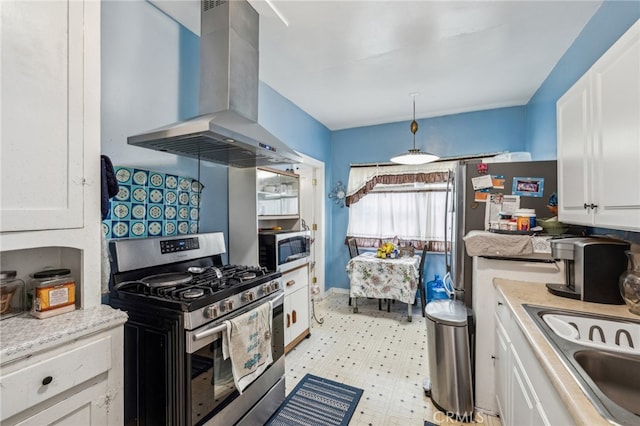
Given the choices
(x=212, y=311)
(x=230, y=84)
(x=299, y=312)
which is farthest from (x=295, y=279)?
(x=230, y=84)

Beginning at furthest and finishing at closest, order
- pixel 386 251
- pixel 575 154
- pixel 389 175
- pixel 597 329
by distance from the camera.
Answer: pixel 389 175, pixel 386 251, pixel 575 154, pixel 597 329

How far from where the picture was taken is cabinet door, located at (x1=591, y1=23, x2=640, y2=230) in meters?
1.03

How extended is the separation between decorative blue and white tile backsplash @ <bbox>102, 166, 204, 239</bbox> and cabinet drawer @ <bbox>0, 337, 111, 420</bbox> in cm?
71

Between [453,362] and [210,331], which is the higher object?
[210,331]

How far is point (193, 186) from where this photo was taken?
2092mm

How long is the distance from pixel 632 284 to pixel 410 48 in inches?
81.6

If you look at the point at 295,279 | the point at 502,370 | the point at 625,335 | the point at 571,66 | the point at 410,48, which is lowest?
the point at 502,370

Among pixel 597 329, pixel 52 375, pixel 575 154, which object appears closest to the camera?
pixel 52 375

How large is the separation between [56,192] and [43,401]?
0.72 meters

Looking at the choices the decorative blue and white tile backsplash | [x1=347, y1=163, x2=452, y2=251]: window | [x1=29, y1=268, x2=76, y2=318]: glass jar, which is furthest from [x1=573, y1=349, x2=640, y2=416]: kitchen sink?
[x1=347, y1=163, x2=452, y2=251]: window

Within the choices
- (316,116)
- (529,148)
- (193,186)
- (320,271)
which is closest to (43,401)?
(193,186)

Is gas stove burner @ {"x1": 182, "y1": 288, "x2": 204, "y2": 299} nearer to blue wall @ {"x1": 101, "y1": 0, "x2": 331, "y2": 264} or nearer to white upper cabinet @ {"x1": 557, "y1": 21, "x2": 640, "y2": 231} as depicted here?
blue wall @ {"x1": 101, "y1": 0, "x2": 331, "y2": 264}

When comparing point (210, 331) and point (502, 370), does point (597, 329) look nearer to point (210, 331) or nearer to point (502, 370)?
point (502, 370)

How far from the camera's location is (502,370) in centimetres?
155
